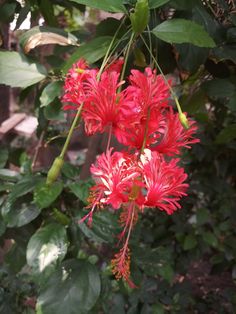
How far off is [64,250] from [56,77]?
1.16 ft

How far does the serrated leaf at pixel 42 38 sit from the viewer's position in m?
0.83

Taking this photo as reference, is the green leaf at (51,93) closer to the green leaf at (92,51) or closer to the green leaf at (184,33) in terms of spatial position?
the green leaf at (92,51)

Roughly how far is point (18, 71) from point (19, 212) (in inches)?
12.0

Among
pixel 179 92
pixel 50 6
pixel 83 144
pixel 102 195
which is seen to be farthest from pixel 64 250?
pixel 83 144

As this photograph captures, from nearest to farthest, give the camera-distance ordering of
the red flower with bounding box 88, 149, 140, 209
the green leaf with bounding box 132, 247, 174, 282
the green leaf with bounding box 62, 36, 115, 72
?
the red flower with bounding box 88, 149, 140, 209
the green leaf with bounding box 62, 36, 115, 72
the green leaf with bounding box 132, 247, 174, 282

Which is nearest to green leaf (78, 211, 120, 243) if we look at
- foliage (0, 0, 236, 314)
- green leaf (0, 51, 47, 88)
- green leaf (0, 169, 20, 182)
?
foliage (0, 0, 236, 314)

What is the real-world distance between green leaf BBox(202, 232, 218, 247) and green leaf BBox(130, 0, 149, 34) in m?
1.11

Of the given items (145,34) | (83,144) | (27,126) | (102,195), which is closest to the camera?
(102,195)

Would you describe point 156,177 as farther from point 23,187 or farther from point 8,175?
point 8,175

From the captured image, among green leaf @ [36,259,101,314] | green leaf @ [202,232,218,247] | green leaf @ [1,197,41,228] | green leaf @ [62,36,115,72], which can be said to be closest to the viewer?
green leaf @ [62,36,115,72]

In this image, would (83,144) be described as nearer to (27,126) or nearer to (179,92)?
(27,126)

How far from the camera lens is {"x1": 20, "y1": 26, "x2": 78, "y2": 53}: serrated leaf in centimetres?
83

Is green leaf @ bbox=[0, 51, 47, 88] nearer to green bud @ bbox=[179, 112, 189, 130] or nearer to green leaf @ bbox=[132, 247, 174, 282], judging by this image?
green bud @ bbox=[179, 112, 189, 130]

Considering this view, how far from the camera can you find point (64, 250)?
824 millimetres
